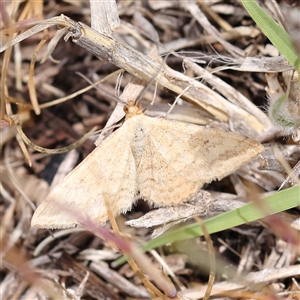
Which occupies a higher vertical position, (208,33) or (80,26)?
(80,26)

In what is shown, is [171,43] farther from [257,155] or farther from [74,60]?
[257,155]

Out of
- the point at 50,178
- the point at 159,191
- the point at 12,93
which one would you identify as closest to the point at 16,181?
the point at 50,178

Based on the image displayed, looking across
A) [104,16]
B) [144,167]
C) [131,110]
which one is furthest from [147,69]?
[144,167]

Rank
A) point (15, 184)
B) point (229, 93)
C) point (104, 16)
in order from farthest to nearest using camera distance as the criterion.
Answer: point (15, 184) < point (229, 93) < point (104, 16)

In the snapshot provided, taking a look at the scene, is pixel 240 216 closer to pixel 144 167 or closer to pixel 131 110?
pixel 144 167

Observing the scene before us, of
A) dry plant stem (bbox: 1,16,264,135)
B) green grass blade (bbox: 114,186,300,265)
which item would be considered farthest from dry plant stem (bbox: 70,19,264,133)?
green grass blade (bbox: 114,186,300,265)
